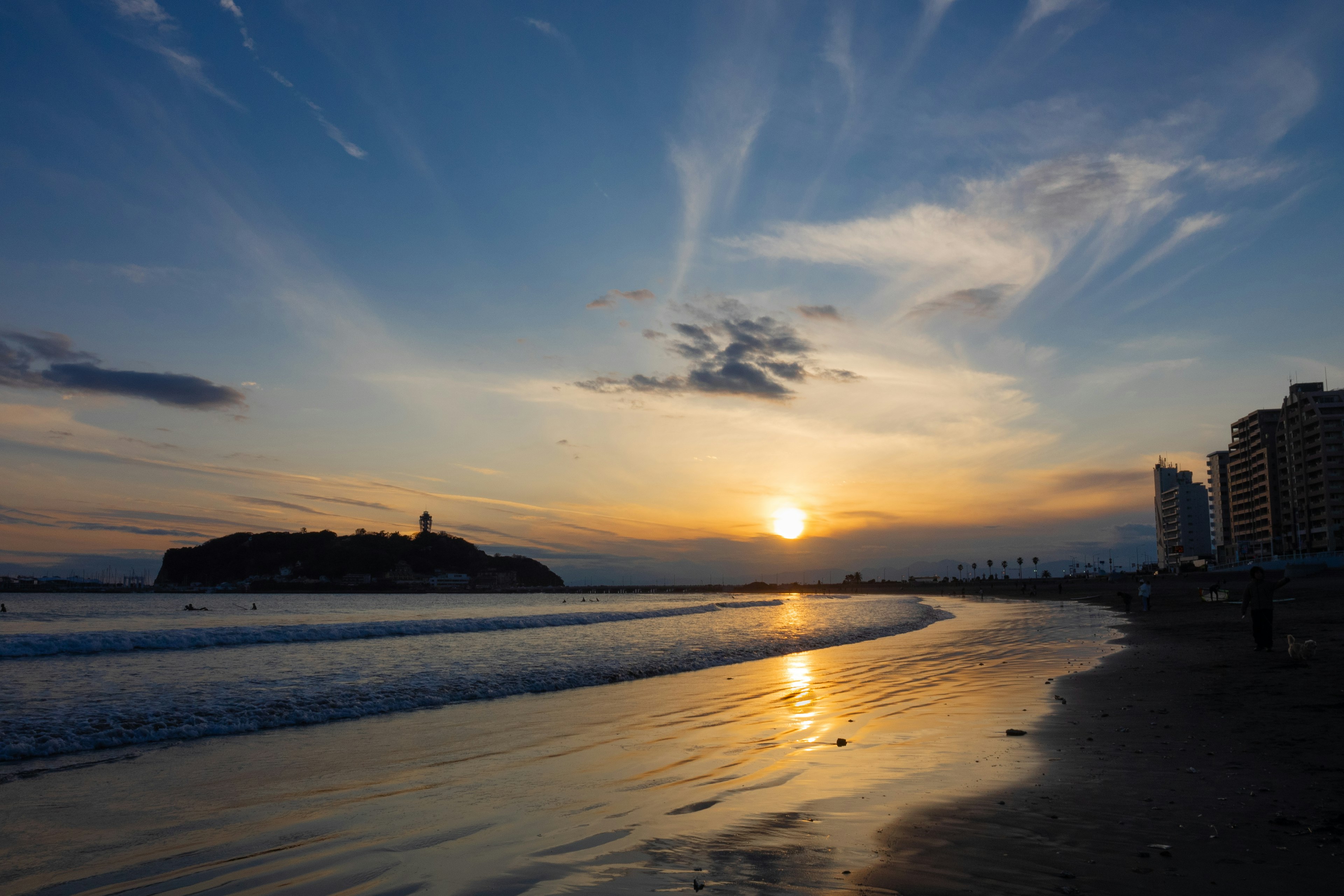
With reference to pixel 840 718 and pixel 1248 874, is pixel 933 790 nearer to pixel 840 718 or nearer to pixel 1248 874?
pixel 1248 874

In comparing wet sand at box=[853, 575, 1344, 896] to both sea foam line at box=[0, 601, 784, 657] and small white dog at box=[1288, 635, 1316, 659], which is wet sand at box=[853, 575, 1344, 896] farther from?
sea foam line at box=[0, 601, 784, 657]

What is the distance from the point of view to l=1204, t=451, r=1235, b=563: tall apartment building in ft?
580

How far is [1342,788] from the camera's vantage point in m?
6.84

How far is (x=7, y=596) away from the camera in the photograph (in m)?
155

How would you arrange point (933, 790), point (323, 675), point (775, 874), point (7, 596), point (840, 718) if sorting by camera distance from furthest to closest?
point (7, 596) → point (323, 675) → point (840, 718) → point (933, 790) → point (775, 874)

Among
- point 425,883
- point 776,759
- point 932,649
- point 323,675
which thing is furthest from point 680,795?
point 932,649

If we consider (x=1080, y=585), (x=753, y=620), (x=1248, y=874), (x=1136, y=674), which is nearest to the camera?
(x=1248, y=874)

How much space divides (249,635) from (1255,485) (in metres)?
196

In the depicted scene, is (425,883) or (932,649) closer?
(425,883)

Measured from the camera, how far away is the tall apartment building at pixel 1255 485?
155 m

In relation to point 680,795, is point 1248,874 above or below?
above

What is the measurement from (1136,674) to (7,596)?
20596cm

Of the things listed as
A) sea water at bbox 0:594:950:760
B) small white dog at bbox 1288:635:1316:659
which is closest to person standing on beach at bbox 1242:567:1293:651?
small white dog at bbox 1288:635:1316:659

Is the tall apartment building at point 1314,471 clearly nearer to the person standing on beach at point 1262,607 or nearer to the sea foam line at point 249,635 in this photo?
the sea foam line at point 249,635
